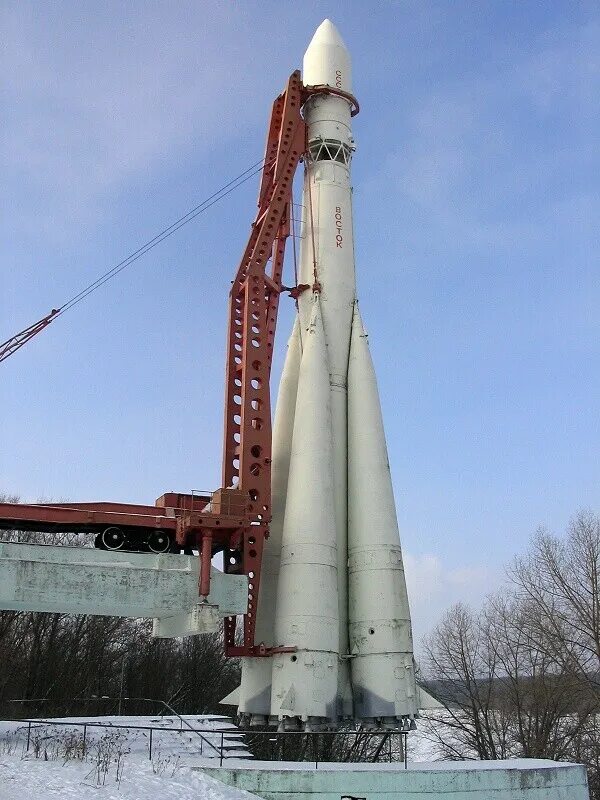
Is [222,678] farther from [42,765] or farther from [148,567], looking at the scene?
[42,765]

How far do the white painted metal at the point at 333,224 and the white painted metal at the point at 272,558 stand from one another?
58.2 inches

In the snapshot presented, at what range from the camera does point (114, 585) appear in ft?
64.7

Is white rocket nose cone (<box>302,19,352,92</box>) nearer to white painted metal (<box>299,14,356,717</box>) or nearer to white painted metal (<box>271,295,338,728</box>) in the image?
white painted metal (<box>299,14,356,717</box>)

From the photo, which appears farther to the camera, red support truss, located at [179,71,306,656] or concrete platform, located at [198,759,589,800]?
red support truss, located at [179,71,306,656]

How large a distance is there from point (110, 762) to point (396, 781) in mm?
5869

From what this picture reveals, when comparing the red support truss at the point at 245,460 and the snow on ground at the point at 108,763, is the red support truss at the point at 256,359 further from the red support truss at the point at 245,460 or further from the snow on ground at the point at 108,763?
the snow on ground at the point at 108,763

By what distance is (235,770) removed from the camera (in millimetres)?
15922

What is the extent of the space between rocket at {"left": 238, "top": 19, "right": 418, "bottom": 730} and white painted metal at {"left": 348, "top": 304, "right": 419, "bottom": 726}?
0.10 ft

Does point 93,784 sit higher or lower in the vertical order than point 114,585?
lower

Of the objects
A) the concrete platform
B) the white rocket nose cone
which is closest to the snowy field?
the concrete platform

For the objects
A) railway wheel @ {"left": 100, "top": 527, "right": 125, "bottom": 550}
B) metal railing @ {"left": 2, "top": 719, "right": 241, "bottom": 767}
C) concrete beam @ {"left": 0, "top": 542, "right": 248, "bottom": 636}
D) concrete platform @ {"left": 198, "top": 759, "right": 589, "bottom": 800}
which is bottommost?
concrete platform @ {"left": 198, "top": 759, "right": 589, "bottom": 800}

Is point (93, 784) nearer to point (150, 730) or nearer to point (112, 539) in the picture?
point (150, 730)

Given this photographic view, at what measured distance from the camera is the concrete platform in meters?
15.9

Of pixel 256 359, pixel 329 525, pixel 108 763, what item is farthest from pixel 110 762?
pixel 256 359
